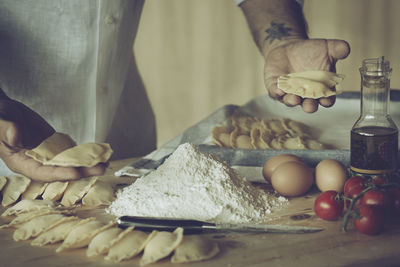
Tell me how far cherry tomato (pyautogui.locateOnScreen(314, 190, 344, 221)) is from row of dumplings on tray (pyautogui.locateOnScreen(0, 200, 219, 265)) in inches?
10.2

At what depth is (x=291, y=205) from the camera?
1.13 m

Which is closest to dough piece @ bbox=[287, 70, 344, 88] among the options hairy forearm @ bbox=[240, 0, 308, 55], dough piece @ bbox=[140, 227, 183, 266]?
hairy forearm @ bbox=[240, 0, 308, 55]

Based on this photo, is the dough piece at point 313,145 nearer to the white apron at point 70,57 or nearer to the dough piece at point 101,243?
the white apron at point 70,57

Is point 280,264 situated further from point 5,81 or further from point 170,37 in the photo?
point 170,37

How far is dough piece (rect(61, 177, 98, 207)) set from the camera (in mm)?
1140

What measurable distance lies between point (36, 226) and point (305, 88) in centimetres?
76

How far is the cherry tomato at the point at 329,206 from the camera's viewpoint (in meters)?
1.00

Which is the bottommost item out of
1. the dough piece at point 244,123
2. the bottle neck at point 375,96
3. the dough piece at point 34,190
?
the dough piece at point 34,190

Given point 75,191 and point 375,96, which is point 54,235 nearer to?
point 75,191

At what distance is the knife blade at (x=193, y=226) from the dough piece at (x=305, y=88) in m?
0.43

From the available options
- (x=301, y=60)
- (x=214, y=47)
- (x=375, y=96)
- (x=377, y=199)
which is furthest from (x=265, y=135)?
(x=214, y=47)

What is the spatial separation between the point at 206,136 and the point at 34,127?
0.73 metres

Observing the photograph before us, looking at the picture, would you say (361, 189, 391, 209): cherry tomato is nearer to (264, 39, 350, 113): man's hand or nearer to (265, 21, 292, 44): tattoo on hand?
(264, 39, 350, 113): man's hand

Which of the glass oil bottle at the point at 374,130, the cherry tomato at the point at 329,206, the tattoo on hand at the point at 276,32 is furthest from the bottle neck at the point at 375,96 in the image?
the tattoo on hand at the point at 276,32
